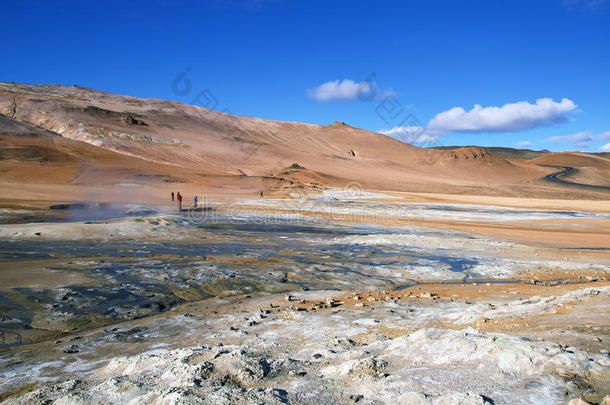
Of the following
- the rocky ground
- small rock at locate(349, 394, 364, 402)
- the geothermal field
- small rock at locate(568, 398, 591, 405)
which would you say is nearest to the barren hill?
the geothermal field

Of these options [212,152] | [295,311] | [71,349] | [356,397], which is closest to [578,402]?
[356,397]

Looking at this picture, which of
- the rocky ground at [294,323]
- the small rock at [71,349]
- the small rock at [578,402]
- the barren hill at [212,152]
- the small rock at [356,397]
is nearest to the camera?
the small rock at [578,402]

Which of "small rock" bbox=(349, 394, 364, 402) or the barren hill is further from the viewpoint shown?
the barren hill

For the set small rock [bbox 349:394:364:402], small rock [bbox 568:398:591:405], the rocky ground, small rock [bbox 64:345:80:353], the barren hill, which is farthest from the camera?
the barren hill

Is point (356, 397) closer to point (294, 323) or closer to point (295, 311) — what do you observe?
point (294, 323)

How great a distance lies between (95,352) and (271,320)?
108 inches

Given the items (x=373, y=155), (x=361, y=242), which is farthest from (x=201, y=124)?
(x=361, y=242)

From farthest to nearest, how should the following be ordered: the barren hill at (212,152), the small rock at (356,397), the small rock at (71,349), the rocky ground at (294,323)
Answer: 1. the barren hill at (212,152)
2. the small rock at (71,349)
3. the rocky ground at (294,323)
4. the small rock at (356,397)

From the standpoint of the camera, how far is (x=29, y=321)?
7395mm

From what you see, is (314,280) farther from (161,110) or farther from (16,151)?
(161,110)

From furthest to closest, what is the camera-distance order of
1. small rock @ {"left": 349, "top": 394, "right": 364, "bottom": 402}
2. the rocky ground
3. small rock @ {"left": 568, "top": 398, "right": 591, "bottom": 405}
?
1. the rocky ground
2. small rock @ {"left": 349, "top": 394, "right": 364, "bottom": 402}
3. small rock @ {"left": 568, "top": 398, "right": 591, "bottom": 405}

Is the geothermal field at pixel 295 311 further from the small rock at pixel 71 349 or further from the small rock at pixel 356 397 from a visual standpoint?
the small rock at pixel 71 349

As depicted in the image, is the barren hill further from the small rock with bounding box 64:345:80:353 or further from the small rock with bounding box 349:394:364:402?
the small rock with bounding box 349:394:364:402

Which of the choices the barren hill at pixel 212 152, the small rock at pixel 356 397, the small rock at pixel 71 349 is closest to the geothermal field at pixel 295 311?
the small rock at pixel 356 397
